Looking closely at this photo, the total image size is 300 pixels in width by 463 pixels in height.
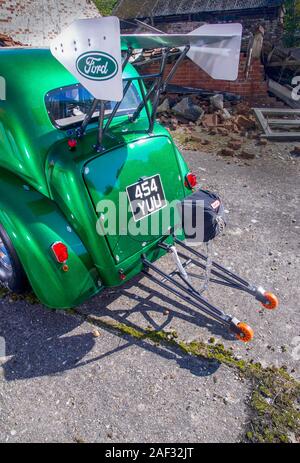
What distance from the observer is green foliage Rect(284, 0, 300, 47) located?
42.4 feet

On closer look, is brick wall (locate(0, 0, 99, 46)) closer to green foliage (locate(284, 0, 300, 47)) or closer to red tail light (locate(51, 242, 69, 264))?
green foliage (locate(284, 0, 300, 47))

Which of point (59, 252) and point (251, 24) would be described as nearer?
point (59, 252)

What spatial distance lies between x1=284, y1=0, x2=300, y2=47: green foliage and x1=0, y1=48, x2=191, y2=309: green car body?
42.2ft

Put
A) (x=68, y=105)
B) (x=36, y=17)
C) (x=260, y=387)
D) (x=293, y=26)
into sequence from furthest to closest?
1. (x=293, y=26)
2. (x=36, y=17)
3. (x=68, y=105)
4. (x=260, y=387)

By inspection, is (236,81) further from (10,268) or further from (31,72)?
(10,268)

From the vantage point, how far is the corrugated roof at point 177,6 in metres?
15.5

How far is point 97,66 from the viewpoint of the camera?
2.13 m

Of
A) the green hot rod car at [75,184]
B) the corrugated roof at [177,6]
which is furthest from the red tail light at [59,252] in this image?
the corrugated roof at [177,6]

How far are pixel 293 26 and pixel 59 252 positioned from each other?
14.8 metres

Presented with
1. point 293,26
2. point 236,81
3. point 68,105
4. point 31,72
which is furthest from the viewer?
point 293,26

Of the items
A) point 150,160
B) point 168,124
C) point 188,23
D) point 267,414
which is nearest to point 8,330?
point 150,160

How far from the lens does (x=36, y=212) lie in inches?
111

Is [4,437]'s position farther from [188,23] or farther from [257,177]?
[188,23]

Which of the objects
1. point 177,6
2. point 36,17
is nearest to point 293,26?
point 177,6
